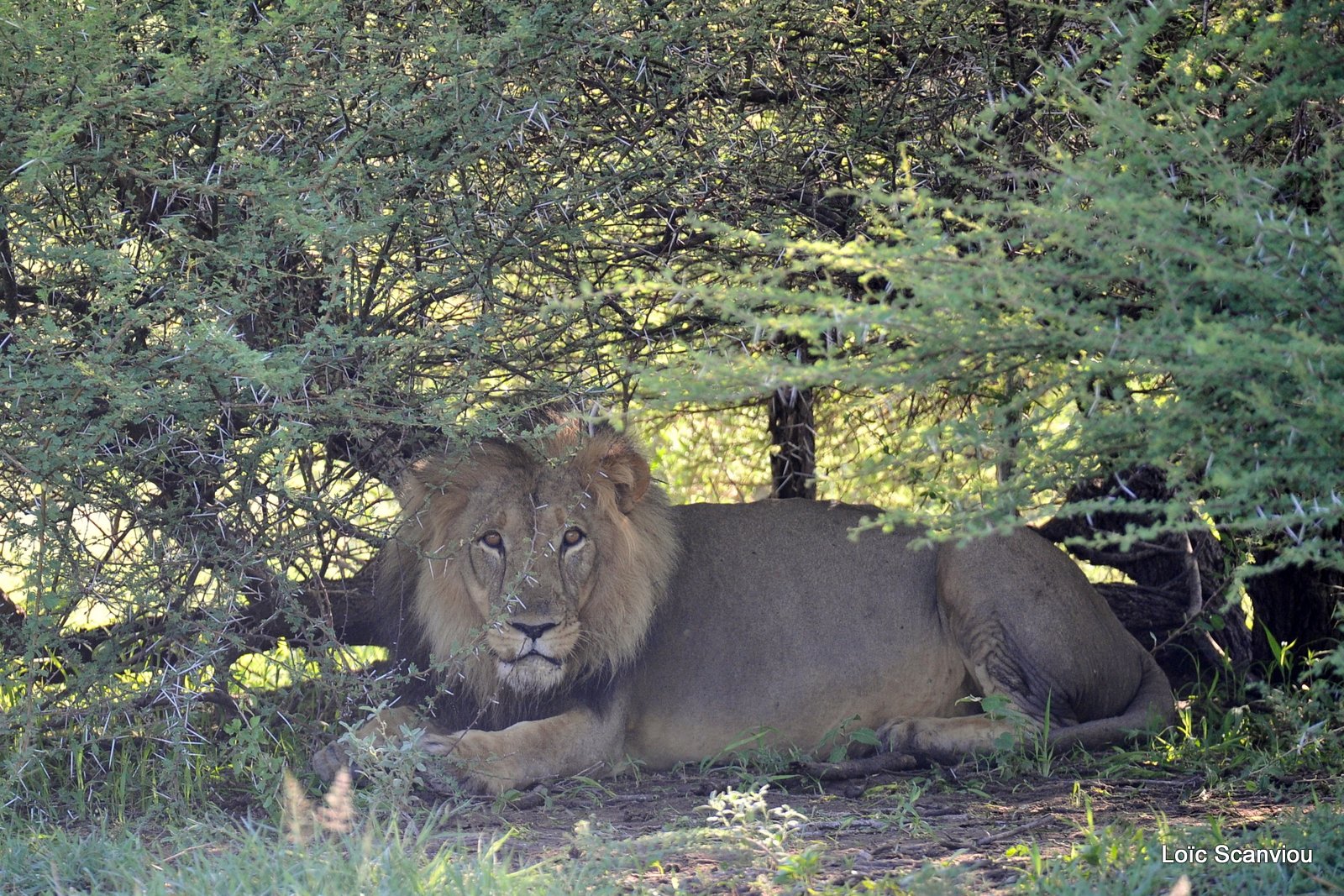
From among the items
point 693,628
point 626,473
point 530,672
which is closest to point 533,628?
point 530,672

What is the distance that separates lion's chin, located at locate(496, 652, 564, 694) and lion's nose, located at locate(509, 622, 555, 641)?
8 cm

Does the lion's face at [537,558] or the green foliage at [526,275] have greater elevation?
the green foliage at [526,275]

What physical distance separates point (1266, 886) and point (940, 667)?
7.34ft

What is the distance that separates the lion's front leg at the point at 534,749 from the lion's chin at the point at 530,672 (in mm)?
163

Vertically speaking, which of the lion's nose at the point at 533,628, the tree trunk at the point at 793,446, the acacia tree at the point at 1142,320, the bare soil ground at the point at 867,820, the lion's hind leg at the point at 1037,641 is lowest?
the bare soil ground at the point at 867,820

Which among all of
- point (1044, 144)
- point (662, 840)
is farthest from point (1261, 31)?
point (662, 840)

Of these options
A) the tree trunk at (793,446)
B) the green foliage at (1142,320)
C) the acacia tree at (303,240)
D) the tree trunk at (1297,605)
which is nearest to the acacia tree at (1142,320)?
the green foliage at (1142,320)

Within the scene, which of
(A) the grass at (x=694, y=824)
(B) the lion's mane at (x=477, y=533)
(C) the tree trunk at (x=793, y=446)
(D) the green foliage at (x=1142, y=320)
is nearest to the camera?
(D) the green foliage at (x=1142, y=320)

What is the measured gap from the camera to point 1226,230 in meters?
3.37

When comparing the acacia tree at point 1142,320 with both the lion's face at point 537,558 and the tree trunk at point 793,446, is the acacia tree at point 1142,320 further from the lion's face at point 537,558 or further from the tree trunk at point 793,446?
the tree trunk at point 793,446

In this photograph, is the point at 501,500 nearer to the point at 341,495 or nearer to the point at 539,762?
the point at 341,495

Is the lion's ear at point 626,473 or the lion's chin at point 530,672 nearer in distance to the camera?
the lion's chin at point 530,672

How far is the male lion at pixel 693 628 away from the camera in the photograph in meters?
4.61

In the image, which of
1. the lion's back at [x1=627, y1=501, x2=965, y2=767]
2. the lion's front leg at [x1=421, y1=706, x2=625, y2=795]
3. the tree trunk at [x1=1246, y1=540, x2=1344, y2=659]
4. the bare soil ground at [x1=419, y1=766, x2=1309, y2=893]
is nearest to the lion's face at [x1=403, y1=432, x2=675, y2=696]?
the lion's front leg at [x1=421, y1=706, x2=625, y2=795]
